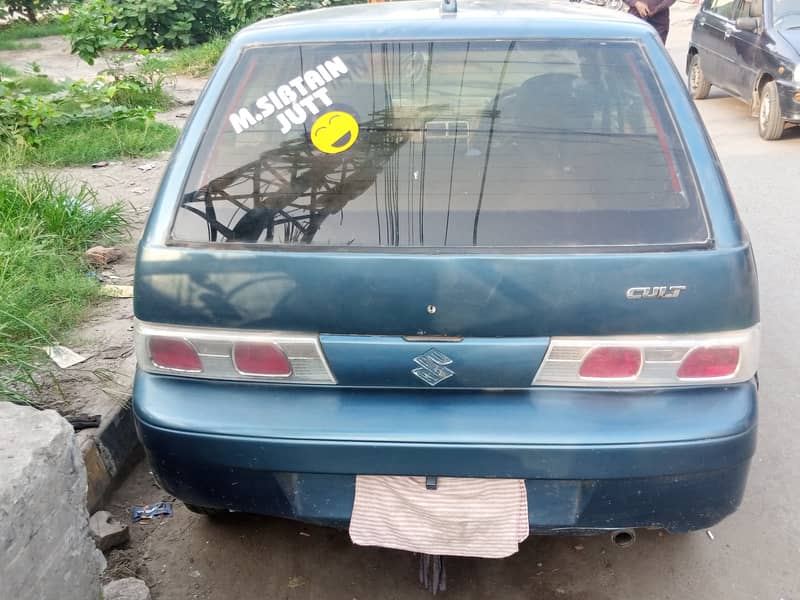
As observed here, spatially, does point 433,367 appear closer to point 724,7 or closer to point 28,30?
point 724,7

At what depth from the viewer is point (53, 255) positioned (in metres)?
4.41

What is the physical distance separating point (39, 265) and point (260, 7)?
398 inches

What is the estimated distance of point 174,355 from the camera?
7.15ft

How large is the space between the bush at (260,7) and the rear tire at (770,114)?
24.6 feet

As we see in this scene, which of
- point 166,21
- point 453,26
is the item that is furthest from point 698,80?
point 166,21

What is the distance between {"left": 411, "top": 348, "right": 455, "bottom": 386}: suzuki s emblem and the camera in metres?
2.04

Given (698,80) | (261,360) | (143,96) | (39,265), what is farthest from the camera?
(698,80)

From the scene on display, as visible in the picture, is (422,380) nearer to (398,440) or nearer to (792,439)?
(398,440)

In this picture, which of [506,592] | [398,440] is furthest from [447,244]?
[506,592]

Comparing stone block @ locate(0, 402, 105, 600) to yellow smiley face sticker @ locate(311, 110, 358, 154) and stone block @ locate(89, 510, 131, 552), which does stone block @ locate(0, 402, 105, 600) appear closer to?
stone block @ locate(89, 510, 131, 552)

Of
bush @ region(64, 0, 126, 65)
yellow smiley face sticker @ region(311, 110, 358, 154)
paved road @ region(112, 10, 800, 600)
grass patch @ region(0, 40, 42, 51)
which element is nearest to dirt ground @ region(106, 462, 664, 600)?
paved road @ region(112, 10, 800, 600)

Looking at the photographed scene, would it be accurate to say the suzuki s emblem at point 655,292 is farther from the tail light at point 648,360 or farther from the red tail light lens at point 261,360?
the red tail light lens at point 261,360

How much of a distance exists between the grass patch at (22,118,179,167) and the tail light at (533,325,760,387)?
18.6ft

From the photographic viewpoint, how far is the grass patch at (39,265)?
3325 millimetres
